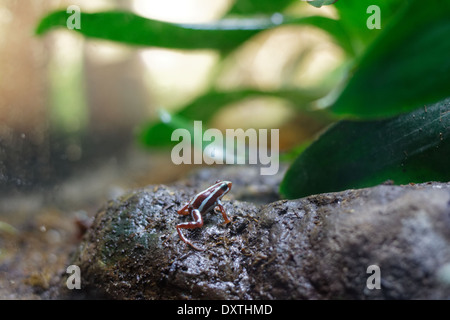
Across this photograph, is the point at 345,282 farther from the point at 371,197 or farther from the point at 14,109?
the point at 14,109

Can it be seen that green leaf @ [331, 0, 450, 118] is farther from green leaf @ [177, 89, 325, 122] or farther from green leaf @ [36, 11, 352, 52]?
green leaf @ [177, 89, 325, 122]

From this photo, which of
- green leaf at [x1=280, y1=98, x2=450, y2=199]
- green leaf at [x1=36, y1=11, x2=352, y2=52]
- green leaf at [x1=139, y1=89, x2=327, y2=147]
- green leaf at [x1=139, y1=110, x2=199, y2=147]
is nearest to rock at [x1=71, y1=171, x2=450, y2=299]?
green leaf at [x1=280, y1=98, x2=450, y2=199]

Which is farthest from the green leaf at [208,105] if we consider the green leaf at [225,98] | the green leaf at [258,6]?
the green leaf at [258,6]

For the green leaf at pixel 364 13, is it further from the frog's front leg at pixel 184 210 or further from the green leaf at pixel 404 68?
the frog's front leg at pixel 184 210

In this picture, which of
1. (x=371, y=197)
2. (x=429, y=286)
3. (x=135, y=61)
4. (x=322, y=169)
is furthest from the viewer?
(x=135, y=61)

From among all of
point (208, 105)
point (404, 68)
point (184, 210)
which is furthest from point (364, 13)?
point (184, 210)

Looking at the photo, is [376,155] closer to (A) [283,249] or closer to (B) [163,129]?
(A) [283,249]
